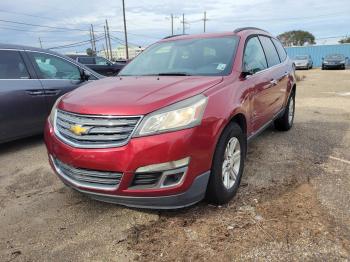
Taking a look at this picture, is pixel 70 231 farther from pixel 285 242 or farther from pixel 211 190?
pixel 285 242

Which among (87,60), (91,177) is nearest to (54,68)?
(91,177)

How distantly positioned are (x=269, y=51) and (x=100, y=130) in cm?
346

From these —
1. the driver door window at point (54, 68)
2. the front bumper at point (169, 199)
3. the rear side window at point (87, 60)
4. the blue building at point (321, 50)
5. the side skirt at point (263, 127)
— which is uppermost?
the driver door window at point (54, 68)

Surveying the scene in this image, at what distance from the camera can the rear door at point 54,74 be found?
19.7 feet

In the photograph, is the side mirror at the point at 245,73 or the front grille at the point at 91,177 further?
the side mirror at the point at 245,73

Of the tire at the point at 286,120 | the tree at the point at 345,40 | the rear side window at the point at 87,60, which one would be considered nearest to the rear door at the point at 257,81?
the tire at the point at 286,120

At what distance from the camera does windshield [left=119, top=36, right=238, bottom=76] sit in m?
4.14

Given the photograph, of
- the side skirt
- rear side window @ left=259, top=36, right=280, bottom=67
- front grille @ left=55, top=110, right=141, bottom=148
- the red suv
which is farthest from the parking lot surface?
rear side window @ left=259, top=36, right=280, bottom=67

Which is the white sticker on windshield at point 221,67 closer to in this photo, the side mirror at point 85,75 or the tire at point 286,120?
the tire at point 286,120

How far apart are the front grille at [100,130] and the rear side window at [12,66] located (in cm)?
284

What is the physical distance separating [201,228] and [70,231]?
3.70ft

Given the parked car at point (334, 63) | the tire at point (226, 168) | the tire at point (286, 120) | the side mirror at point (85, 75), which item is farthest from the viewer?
the parked car at point (334, 63)

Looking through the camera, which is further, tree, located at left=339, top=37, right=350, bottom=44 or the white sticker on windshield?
tree, located at left=339, top=37, right=350, bottom=44

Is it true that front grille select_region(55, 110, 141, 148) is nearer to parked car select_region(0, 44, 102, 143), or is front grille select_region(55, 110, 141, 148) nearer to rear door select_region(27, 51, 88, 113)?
parked car select_region(0, 44, 102, 143)
